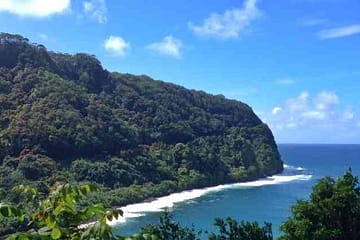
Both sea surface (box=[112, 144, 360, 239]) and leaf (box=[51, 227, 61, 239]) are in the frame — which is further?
sea surface (box=[112, 144, 360, 239])

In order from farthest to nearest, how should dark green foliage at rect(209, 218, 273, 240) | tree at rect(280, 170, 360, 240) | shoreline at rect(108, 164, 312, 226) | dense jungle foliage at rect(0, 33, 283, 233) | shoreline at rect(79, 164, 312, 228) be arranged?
1. dense jungle foliage at rect(0, 33, 283, 233)
2. shoreline at rect(108, 164, 312, 226)
3. shoreline at rect(79, 164, 312, 228)
4. tree at rect(280, 170, 360, 240)
5. dark green foliage at rect(209, 218, 273, 240)

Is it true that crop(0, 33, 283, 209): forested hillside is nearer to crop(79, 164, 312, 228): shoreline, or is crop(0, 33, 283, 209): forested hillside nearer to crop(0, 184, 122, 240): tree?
crop(79, 164, 312, 228): shoreline

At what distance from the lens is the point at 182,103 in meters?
81.9

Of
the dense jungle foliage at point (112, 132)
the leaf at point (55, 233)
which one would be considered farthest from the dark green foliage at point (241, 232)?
the dense jungle foliage at point (112, 132)

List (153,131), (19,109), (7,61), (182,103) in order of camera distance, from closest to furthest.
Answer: (19,109) < (7,61) < (153,131) < (182,103)

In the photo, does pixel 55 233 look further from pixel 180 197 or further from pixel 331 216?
pixel 180 197

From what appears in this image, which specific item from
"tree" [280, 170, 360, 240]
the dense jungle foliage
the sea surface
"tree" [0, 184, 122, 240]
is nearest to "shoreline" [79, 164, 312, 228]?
the sea surface

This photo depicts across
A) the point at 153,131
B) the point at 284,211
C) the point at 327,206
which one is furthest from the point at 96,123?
the point at 327,206

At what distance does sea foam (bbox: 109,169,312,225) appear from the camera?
43000 millimetres

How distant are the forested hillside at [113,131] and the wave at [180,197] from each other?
1.28 metres

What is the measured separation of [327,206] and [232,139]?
221 feet

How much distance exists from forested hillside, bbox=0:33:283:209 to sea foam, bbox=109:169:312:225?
4.17 feet

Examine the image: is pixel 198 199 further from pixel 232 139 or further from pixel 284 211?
pixel 232 139

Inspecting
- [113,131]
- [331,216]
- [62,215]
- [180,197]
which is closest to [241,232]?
[331,216]
